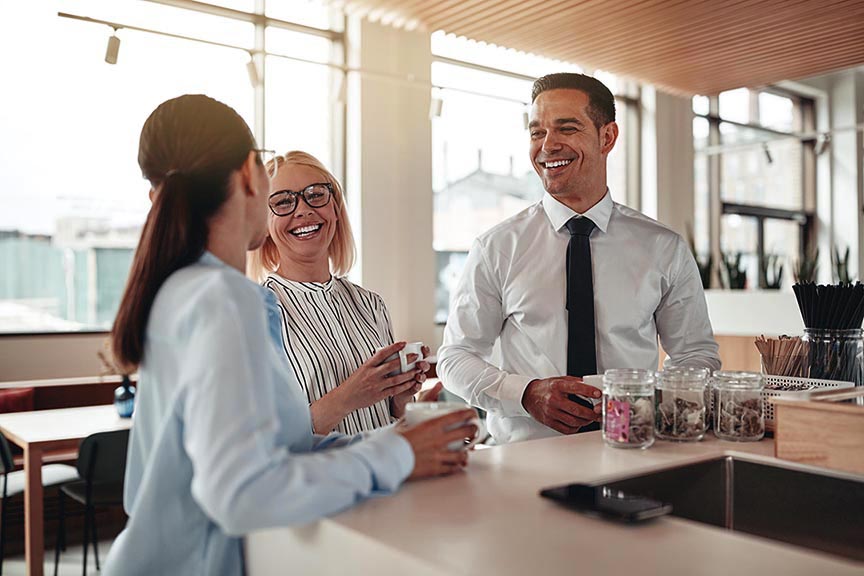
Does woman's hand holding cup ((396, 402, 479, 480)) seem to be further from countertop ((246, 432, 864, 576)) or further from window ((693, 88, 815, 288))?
window ((693, 88, 815, 288))

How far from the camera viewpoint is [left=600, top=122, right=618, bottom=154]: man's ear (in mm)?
2334

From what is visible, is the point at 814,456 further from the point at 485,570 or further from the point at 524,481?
the point at 485,570

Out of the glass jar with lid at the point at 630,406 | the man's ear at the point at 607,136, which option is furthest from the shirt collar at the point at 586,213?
the glass jar with lid at the point at 630,406

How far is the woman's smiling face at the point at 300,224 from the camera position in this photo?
2.11 meters

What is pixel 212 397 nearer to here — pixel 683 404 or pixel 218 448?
pixel 218 448

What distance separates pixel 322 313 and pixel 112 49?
3052 millimetres

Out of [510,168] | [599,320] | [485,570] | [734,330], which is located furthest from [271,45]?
[485,570]

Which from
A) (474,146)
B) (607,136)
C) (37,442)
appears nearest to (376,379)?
(607,136)

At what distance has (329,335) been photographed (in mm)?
2078

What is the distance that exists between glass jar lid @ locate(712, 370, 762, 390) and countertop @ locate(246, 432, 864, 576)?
14.2 inches

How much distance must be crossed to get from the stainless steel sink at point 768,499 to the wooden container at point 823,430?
29 mm

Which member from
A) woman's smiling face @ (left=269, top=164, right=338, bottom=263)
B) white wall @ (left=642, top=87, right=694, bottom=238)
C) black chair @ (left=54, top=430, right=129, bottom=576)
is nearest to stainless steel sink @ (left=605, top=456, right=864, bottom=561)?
woman's smiling face @ (left=269, top=164, right=338, bottom=263)

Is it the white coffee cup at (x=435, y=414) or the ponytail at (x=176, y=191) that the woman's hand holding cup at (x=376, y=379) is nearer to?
the white coffee cup at (x=435, y=414)

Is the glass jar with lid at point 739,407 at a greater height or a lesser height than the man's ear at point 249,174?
lesser
